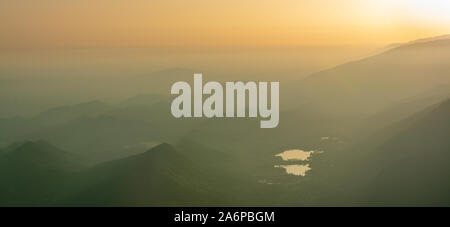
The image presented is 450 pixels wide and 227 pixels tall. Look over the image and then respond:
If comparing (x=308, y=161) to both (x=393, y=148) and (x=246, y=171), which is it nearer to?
(x=246, y=171)

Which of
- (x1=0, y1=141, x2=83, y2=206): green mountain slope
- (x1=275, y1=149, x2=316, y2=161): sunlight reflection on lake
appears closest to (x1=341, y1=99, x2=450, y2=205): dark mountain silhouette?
(x1=275, y1=149, x2=316, y2=161): sunlight reflection on lake

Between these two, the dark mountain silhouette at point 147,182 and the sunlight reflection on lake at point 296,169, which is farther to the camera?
the dark mountain silhouette at point 147,182

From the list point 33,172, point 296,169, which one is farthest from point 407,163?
point 33,172

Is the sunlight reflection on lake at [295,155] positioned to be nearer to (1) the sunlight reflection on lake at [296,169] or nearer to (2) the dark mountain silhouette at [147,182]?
(1) the sunlight reflection on lake at [296,169]

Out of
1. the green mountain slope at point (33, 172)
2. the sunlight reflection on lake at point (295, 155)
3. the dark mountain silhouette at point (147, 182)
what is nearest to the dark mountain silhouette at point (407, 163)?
the sunlight reflection on lake at point (295, 155)

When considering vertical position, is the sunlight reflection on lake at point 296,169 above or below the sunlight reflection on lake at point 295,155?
below

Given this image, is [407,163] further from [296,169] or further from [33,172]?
[33,172]

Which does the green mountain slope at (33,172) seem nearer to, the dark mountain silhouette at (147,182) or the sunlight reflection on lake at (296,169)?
the dark mountain silhouette at (147,182)

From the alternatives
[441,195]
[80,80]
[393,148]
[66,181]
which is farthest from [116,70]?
[441,195]

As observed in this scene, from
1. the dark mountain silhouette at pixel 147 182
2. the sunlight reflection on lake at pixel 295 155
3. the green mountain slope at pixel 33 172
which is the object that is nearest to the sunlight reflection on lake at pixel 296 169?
the sunlight reflection on lake at pixel 295 155
